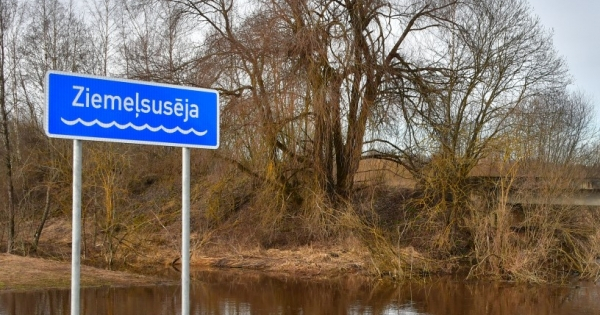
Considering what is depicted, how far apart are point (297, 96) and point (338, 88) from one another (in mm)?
1313

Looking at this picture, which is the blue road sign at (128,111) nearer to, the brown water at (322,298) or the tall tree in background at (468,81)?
the brown water at (322,298)

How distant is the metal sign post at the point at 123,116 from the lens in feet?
14.1

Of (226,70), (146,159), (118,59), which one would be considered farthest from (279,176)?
(118,59)

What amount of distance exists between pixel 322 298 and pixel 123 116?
11563 millimetres

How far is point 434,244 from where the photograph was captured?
20.4 m

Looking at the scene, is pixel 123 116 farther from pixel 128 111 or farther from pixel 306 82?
pixel 306 82

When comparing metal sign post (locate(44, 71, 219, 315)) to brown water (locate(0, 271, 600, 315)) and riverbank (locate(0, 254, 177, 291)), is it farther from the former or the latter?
riverbank (locate(0, 254, 177, 291))

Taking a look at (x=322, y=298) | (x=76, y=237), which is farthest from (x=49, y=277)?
(x=76, y=237)

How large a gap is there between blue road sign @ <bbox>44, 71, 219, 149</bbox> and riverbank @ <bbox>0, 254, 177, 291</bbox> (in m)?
11.1

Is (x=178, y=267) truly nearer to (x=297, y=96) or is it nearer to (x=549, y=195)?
(x=297, y=96)

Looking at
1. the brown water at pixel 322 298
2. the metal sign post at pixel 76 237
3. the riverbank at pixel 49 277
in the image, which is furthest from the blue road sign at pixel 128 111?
the riverbank at pixel 49 277

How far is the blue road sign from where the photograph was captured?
4289mm

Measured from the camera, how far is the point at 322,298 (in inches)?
607

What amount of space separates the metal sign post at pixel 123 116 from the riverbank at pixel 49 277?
436 inches
